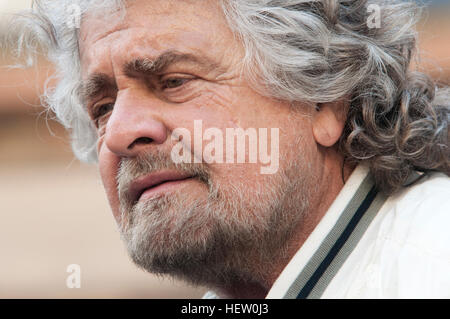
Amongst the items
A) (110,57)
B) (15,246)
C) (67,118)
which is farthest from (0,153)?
(110,57)

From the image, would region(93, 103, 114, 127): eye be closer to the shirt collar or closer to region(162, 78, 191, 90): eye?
region(162, 78, 191, 90): eye

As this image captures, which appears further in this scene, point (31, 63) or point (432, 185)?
point (31, 63)

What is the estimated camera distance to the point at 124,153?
226 centimetres

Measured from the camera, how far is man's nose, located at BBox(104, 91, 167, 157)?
2191mm

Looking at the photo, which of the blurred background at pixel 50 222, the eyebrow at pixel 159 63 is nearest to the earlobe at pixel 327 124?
the eyebrow at pixel 159 63

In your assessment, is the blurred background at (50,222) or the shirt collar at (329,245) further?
the blurred background at (50,222)

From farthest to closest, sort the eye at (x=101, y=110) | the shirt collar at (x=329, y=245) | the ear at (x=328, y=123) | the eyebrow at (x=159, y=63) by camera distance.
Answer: the eye at (x=101, y=110) → the ear at (x=328, y=123) → the eyebrow at (x=159, y=63) → the shirt collar at (x=329, y=245)

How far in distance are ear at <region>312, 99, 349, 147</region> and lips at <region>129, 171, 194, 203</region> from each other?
47 cm

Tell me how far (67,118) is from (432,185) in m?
1.68

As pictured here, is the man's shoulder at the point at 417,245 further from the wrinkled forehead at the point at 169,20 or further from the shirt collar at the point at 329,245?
the wrinkled forehead at the point at 169,20

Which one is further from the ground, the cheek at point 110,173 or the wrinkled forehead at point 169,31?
the wrinkled forehead at point 169,31

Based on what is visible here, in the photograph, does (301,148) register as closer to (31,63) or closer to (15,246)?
(31,63)

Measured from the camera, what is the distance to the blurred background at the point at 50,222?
257 inches

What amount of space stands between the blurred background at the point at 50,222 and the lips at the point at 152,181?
4136 millimetres
